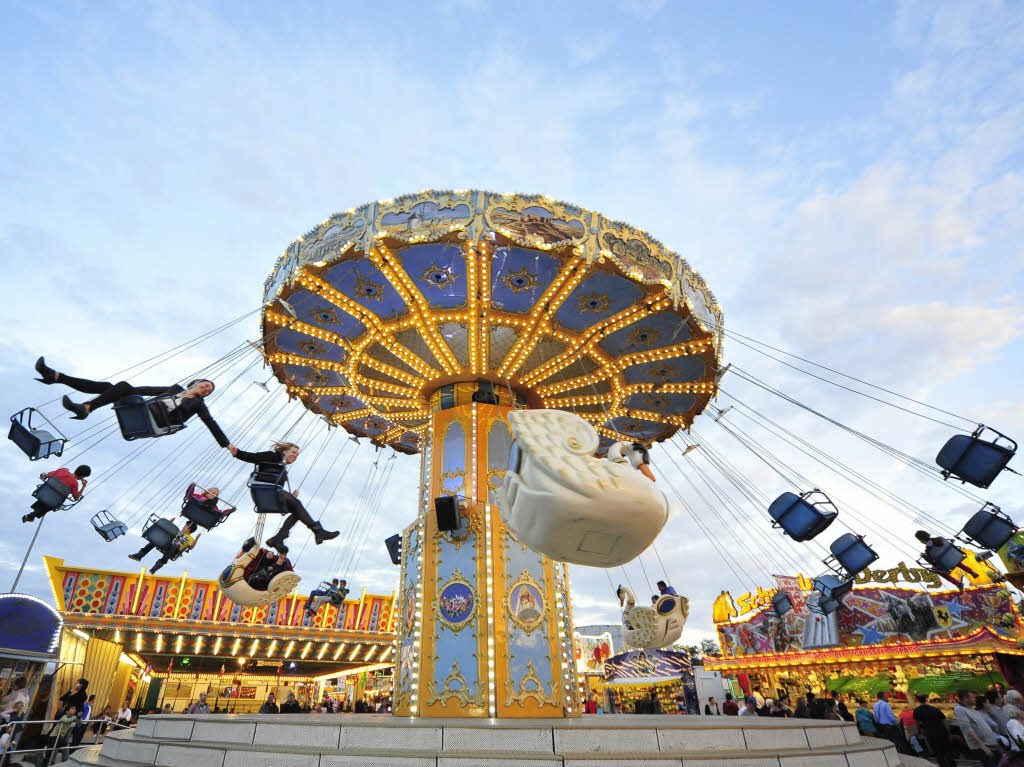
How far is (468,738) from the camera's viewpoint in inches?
186

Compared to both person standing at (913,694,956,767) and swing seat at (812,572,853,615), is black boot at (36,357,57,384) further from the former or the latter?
swing seat at (812,572,853,615)

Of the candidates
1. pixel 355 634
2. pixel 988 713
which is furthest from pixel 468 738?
pixel 355 634

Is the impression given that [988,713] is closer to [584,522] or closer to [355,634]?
[584,522]

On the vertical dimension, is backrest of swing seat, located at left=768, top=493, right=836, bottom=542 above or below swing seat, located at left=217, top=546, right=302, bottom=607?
above

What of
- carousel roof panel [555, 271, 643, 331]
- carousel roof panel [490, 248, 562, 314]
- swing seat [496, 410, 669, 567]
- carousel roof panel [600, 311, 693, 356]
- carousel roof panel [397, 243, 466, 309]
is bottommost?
swing seat [496, 410, 669, 567]

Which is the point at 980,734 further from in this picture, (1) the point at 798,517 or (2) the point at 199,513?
(2) the point at 199,513

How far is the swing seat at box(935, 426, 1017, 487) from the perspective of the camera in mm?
7656

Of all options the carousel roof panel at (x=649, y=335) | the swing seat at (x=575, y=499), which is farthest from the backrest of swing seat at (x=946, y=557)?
the swing seat at (x=575, y=499)

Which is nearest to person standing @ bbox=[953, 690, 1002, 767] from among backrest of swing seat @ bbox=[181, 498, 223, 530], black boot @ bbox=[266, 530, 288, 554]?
black boot @ bbox=[266, 530, 288, 554]

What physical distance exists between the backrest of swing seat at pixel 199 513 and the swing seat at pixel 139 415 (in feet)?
9.46

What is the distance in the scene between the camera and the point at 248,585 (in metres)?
7.61

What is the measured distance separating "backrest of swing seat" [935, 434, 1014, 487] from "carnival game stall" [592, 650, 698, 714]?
1749cm

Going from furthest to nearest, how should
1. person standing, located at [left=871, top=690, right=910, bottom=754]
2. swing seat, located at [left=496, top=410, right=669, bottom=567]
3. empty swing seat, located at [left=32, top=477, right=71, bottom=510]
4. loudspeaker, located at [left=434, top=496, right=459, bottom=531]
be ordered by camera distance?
person standing, located at [left=871, top=690, right=910, bottom=754]
loudspeaker, located at [left=434, top=496, right=459, bottom=531]
empty swing seat, located at [left=32, top=477, right=71, bottom=510]
swing seat, located at [left=496, top=410, right=669, bottom=567]

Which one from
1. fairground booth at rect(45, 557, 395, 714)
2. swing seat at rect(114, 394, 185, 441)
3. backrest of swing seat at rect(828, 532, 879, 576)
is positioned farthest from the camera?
fairground booth at rect(45, 557, 395, 714)
